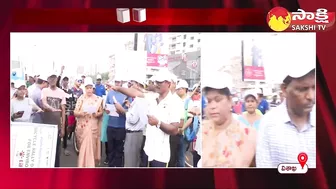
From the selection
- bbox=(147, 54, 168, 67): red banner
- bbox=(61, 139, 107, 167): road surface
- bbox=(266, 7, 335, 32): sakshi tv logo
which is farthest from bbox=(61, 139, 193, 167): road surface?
bbox=(266, 7, 335, 32): sakshi tv logo

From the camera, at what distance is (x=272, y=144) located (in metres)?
1.19

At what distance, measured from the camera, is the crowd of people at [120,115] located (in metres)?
1.18

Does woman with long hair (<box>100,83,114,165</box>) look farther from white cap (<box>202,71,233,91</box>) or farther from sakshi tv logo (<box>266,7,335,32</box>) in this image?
sakshi tv logo (<box>266,7,335,32</box>)

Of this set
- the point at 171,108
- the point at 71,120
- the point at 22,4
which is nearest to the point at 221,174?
the point at 171,108

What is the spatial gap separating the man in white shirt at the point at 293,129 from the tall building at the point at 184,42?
339 mm

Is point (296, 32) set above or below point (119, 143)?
above

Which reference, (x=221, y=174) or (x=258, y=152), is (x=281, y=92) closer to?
(x=258, y=152)

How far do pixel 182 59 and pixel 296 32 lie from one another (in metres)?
0.40

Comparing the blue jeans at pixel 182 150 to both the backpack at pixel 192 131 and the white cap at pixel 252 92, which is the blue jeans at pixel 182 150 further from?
the white cap at pixel 252 92

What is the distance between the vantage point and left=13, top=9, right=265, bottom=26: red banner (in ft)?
3.92

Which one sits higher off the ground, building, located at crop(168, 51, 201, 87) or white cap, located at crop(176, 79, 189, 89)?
building, located at crop(168, 51, 201, 87)

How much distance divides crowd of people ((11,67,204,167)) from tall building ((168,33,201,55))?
9cm

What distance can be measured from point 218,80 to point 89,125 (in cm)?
47

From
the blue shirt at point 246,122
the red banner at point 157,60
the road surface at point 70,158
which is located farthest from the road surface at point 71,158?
the red banner at point 157,60
